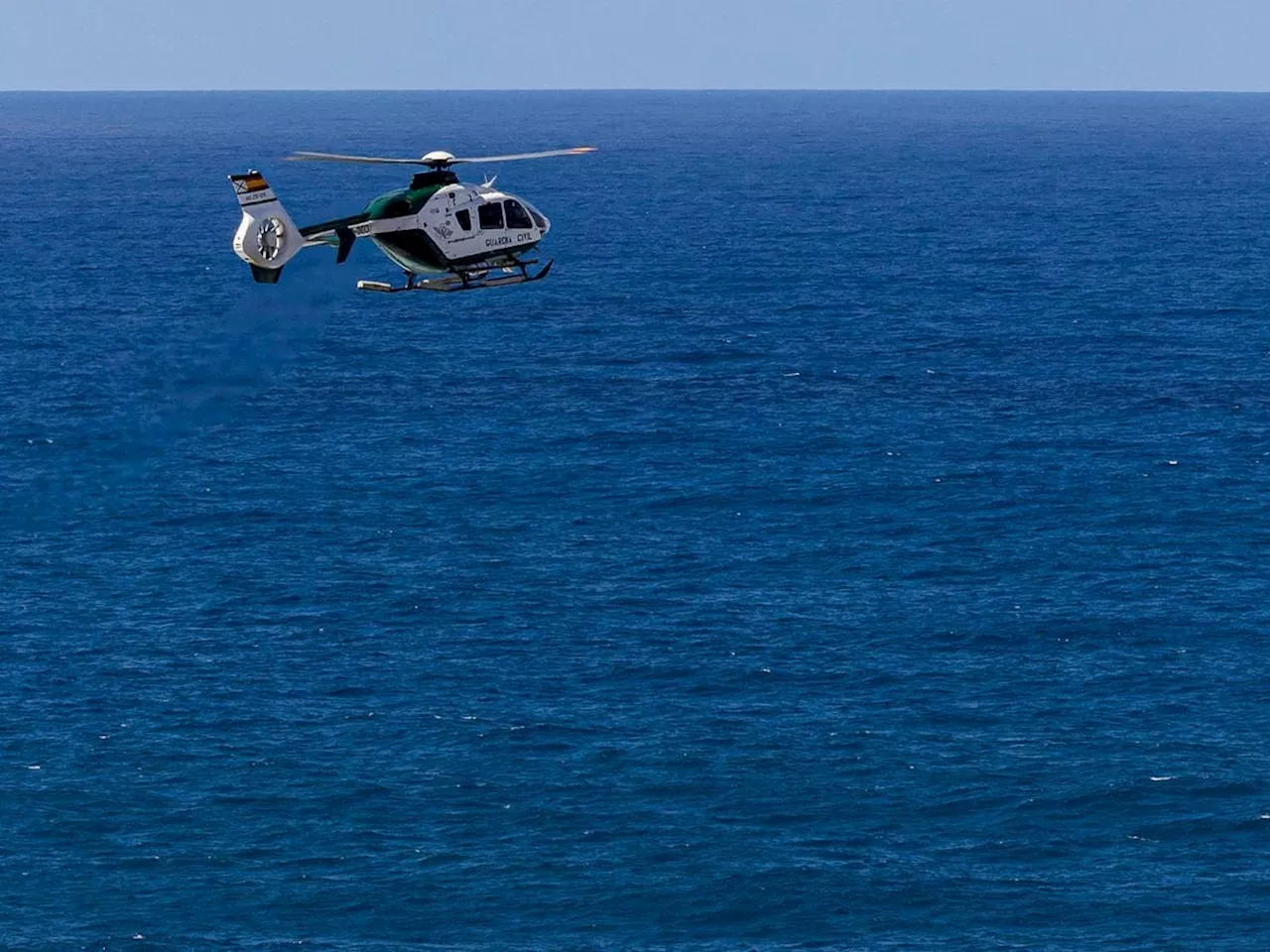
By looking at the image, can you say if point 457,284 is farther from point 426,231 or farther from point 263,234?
point 263,234

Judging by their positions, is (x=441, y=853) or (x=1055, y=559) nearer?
(x=441, y=853)

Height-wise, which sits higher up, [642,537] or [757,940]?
[642,537]

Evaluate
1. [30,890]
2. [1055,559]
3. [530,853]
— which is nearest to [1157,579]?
[1055,559]

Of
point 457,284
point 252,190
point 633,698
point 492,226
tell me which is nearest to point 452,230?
point 492,226

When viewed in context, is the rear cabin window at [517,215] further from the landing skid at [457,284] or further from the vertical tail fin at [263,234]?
the vertical tail fin at [263,234]

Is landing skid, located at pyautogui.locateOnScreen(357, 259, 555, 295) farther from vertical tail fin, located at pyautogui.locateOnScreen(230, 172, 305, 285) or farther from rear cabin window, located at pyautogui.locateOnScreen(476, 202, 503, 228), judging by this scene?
vertical tail fin, located at pyautogui.locateOnScreen(230, 172, 305, 285)

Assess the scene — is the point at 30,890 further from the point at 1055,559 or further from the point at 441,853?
the point at 1055,559
